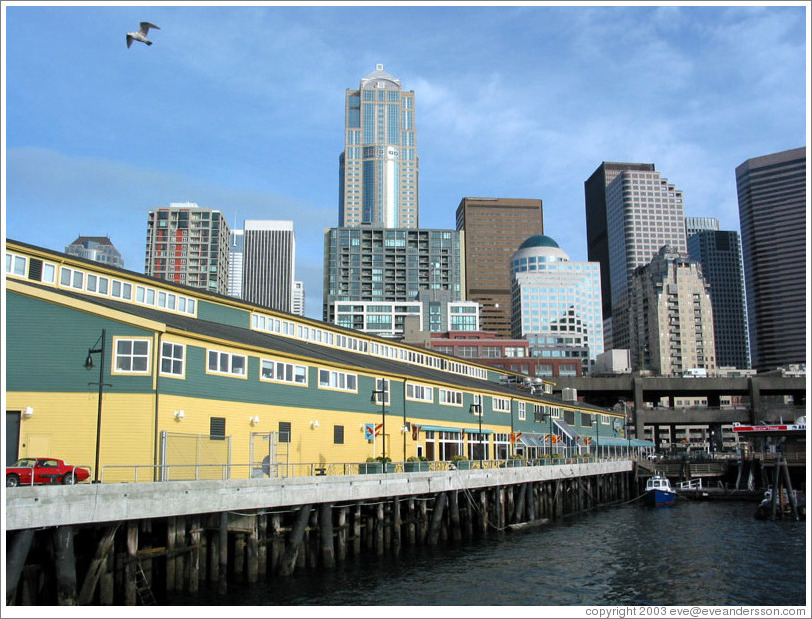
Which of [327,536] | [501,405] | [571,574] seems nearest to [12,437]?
[327,536]

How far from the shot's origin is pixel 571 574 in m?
38.7

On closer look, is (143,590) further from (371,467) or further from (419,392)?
(419,392)

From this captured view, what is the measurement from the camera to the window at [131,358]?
36.9m

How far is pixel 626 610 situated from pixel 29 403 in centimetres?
2817

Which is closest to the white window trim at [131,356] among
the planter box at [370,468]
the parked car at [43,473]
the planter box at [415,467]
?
the parked car at [43,473]

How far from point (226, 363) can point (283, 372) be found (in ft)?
16.8

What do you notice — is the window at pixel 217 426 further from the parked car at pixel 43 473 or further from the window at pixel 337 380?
the parked car at pixel 43 473

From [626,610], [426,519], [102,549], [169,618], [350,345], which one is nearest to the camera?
[169,618]

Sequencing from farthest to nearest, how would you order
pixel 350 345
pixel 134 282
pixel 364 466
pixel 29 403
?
pixel 350 345 → pixel 134 282 → pixel 364 466 → pixel 29 403

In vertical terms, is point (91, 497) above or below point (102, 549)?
above

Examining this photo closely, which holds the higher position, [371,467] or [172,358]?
[172,358]

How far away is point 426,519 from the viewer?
154ft

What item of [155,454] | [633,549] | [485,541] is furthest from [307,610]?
[633,549]

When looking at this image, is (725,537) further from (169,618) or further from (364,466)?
(169,618)
